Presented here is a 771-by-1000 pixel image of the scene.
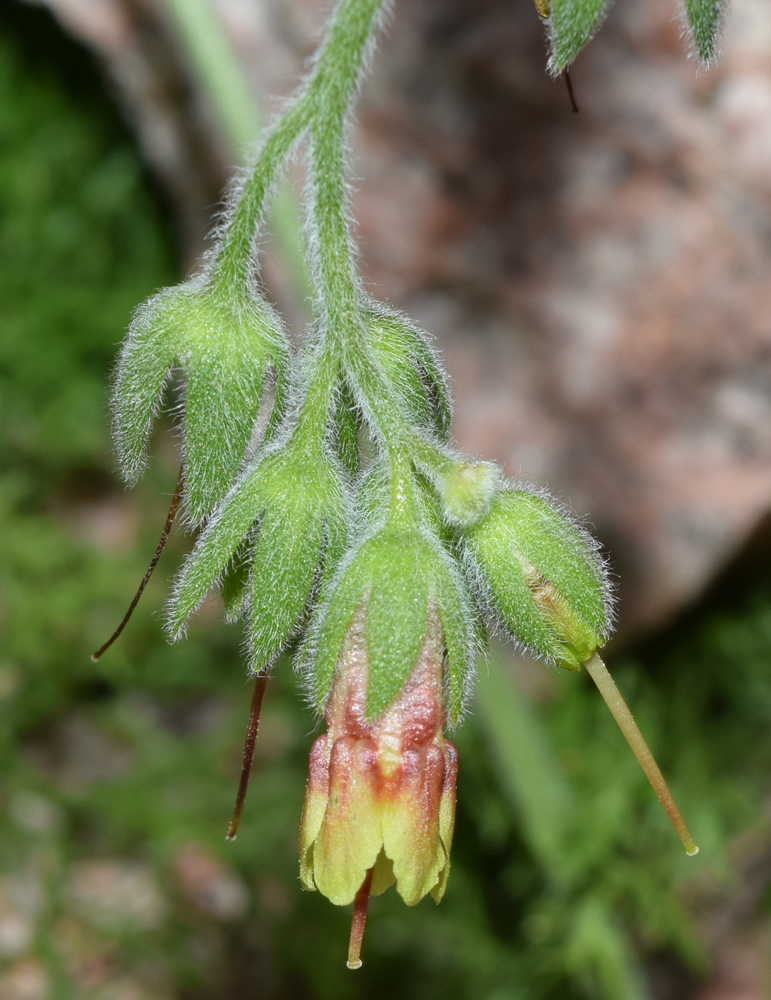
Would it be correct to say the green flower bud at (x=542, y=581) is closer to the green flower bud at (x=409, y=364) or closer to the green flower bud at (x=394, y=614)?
the green flower bud at (x=394, y=614)

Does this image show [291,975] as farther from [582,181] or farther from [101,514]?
[582,181]

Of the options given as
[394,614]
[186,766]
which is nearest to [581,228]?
[394,614]

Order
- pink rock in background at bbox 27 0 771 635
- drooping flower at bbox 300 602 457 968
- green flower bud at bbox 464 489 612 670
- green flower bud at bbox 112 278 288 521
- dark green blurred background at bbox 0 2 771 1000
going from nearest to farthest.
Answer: drooping flower at bbox 300 602 457 968 < green flower bud at bbox 464 489 612 670 < green flower bud at bbox 112 278 288 521 < pink rock in background at bbox 27 0 771 635 < dark green blurred background at bbox 0 2 771 1000

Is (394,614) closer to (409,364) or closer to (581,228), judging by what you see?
(409,364)

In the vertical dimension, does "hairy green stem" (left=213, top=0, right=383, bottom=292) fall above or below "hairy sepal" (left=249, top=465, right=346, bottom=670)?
above

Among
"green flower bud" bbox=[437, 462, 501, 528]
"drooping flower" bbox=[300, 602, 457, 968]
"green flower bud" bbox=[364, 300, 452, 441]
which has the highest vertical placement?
"green flower bud" bbox=[364, 300, 452, 441]

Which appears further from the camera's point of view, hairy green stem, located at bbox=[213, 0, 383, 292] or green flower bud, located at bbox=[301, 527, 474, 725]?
hairy green stem, located at bbox=[213, 0, 383, 292]

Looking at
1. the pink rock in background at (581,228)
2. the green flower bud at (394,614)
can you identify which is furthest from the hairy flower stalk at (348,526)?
the pink rock in background at (581,228)

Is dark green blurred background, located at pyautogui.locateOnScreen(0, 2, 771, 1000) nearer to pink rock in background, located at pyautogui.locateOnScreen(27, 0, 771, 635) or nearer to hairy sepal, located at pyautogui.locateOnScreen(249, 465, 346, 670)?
pink rock in background, located at pyautogui.locateOnScreen(27, 0, 771, 635)

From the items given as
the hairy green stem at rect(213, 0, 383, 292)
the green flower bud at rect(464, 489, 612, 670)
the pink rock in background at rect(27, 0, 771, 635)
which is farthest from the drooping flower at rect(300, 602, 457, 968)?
the pink rock in background at rect(27, 0, 771, 635)
